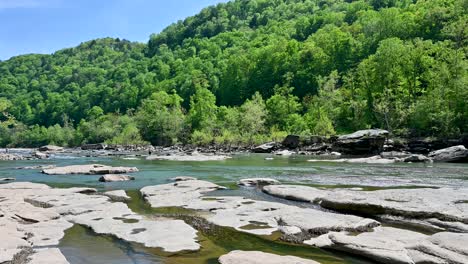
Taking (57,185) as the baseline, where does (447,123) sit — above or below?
above

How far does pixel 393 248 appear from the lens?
32.5ft

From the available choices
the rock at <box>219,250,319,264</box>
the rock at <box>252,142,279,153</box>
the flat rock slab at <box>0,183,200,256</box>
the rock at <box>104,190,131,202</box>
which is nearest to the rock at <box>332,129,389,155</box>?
the rock at <box>252,142,279,153</box>

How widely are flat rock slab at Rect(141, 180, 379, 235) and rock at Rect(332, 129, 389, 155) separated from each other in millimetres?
43544

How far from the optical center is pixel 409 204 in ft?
48.9

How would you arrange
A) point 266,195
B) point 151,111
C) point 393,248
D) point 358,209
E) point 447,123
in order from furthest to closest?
point 151,111 < point 447,123 < point 266,195 < point 358,209 < point 393,248

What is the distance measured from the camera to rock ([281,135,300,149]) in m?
72.4

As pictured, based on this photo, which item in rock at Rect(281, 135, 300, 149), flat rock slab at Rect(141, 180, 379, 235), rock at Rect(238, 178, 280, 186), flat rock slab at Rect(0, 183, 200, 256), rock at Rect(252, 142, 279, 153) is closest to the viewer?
flat rock slab at Rect(0, 183, 200, 256)

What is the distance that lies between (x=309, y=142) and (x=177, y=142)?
54.1 metres

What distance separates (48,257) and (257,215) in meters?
7.42

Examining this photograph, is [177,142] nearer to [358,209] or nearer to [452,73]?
[452,73]

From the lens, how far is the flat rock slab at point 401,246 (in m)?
9.21

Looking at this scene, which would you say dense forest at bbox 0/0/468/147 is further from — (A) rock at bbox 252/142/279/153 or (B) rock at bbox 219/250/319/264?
(B) rock at bbox 219/250/319/264

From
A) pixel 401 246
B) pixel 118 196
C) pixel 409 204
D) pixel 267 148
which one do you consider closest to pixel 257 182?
pixel 118 196

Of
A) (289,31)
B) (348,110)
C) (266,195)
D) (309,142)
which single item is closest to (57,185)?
(266,195)
